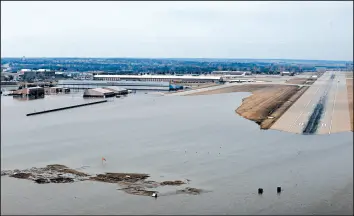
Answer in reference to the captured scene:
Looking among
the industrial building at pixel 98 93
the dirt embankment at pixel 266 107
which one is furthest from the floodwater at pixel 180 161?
the industrial building at pixel 98 93

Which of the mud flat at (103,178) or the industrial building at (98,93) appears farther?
the industrial building at (98,93)

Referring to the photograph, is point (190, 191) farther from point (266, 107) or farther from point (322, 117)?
point (266, 107)

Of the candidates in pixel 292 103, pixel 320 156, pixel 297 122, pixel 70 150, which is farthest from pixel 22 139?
pixel 292 103

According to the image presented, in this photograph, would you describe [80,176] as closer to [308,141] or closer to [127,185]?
[127,185]

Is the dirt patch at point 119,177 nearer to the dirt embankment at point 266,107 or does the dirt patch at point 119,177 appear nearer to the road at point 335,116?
the dirt embankment at point 266,107

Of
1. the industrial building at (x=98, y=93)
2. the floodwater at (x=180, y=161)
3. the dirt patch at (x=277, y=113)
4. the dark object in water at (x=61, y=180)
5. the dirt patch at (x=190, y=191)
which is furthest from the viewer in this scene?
the industrial building at (x=98, y=93)

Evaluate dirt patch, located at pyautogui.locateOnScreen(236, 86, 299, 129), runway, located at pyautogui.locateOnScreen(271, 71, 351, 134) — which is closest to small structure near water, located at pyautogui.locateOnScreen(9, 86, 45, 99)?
dirt patch, located at pyautogui.locateOnScreen(236, 86, 299, 129)

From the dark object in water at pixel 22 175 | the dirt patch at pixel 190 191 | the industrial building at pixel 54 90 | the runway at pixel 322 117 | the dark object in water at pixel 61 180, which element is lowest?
the dirt patch at pixel 190 191
